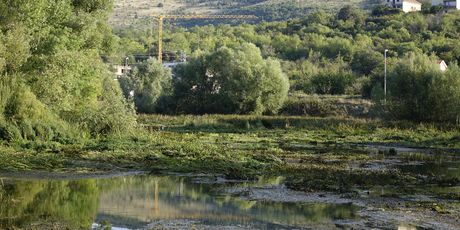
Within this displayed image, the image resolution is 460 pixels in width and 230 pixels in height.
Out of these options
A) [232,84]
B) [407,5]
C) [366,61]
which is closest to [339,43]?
[366,61]

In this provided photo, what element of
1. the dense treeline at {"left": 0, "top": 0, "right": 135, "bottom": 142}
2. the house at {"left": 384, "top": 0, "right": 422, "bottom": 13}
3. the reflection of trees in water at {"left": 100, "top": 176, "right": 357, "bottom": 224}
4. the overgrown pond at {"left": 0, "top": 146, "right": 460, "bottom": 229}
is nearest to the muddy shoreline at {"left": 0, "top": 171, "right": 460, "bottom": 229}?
the overgrown pond at {"left": 0, "top": 146, "right": 460, "bottom": 229}

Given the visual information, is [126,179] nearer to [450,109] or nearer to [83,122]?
[83,122]

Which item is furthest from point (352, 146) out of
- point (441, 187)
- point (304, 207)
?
point (304, 207)

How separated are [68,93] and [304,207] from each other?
72.1 ft

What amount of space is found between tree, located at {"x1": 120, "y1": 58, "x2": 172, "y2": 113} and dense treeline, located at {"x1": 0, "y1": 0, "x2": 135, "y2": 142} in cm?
3965

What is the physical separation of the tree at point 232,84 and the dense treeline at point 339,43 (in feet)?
25.6

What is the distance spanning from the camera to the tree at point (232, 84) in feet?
250

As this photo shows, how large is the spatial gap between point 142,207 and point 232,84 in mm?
56133

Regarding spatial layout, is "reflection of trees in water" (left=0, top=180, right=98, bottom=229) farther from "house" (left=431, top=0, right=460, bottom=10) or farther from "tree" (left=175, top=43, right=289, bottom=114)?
"house" (left=431, top=0, right=460, bottom=10)

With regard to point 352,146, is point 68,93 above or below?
above

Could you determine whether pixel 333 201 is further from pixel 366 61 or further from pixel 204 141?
pixel 366 61

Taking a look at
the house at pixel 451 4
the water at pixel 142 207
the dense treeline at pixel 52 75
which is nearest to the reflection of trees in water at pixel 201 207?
the water at pixel 142 207

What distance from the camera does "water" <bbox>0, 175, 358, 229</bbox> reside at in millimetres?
18625

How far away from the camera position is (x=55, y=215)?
1942 cm
